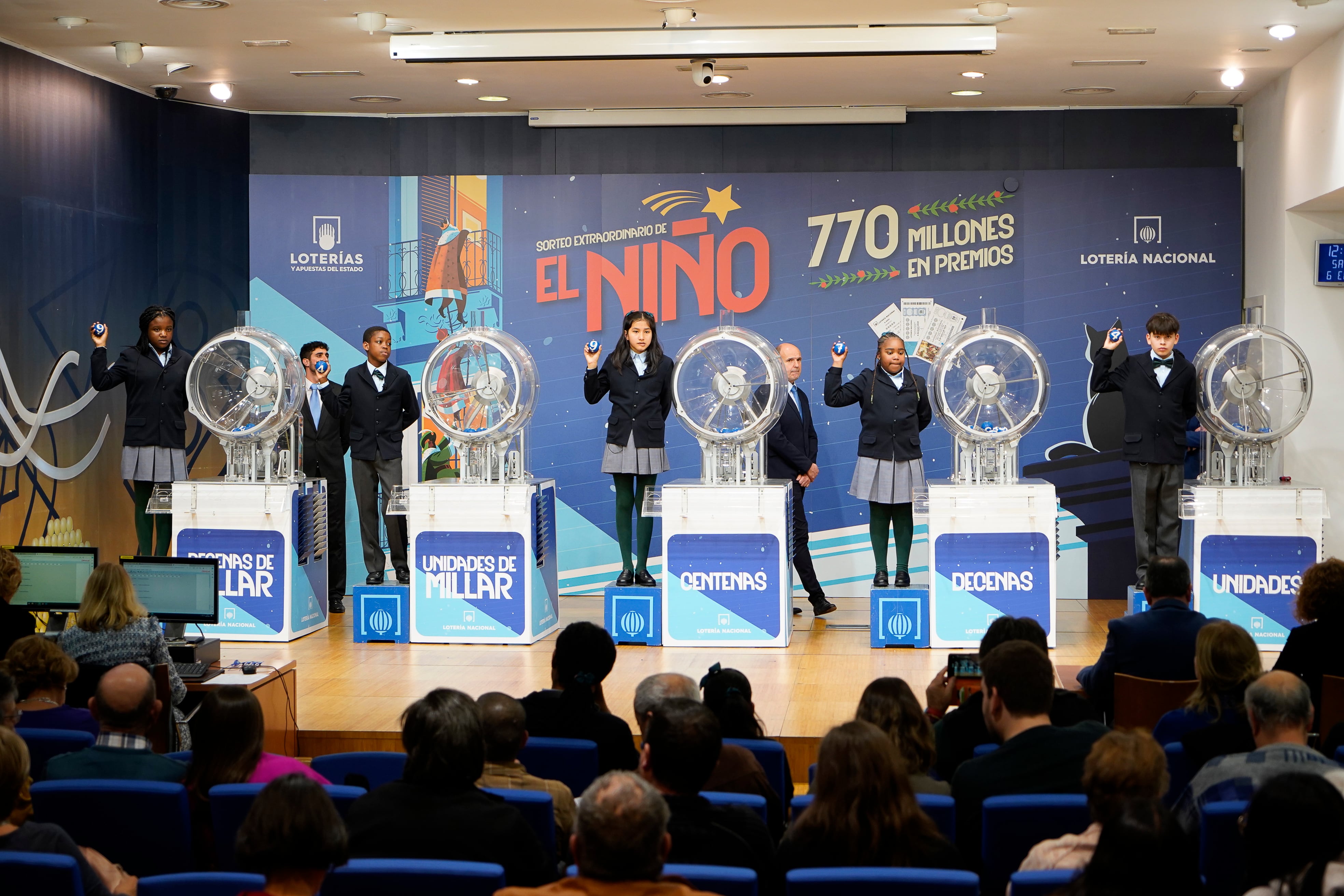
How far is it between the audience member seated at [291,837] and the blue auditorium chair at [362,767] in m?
1.25

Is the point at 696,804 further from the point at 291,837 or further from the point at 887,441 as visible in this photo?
the point at 887,441

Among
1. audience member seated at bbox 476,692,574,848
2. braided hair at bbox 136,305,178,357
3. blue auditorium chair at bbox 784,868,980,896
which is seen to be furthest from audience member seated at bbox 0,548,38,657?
blue auditorium chair at bbox 784,868,980,896

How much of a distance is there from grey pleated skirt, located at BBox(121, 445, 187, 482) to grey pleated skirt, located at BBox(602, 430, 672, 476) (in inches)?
99.9

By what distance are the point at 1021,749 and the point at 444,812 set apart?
57.7 inches

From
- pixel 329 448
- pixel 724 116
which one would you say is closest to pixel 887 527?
pixel 724 116

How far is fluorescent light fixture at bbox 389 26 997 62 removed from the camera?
782 centimetres

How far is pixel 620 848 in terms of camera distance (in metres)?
2.57

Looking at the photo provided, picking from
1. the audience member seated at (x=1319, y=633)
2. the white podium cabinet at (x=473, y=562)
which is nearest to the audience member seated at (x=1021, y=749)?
the audience member seated at (x=1319, y=633)

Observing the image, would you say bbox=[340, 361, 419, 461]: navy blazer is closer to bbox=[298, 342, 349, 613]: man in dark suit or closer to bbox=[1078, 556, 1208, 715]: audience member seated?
bbox=[298, 342, 349, 613]: man in dark suit

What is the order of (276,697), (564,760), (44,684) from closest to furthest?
(564,760) < (44,684) < (276,697)

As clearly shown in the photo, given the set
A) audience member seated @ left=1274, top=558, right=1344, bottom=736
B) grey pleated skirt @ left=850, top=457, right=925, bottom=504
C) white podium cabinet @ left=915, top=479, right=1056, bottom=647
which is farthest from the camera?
grey pleated skirt @ left=850, top=457, right=925, bottom=504

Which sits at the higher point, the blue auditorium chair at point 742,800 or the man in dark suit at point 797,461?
the man in dark suit at point 797,461

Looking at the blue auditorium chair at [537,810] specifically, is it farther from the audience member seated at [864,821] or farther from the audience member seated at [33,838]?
the audience member seated at [33,838]

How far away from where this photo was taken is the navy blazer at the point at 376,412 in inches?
356
